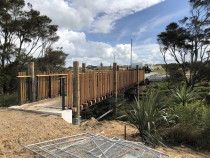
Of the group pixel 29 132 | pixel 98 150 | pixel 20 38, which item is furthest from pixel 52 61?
pixel 98 150

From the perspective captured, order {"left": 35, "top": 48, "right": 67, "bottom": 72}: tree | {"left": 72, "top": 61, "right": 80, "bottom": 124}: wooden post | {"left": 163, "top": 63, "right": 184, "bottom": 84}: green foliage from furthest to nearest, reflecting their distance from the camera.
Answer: {"left": 35, "top": 48, "right": 67, "bottom": 72}: tree → {"left": 163, "top": 63, "right": 184, "bottom": 84}: green foliage → {"left": 72, "top": 61, "right": 80, "bottom": 124}: wooden post

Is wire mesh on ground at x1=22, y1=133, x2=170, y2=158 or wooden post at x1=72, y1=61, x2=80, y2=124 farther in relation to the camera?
wooden post at x1=72, y1=61, x2=80, y2=124

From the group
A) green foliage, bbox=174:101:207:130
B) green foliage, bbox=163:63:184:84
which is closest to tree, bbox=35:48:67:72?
green foliage, bbox=163:63:184:84

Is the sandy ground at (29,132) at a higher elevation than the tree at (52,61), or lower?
lower

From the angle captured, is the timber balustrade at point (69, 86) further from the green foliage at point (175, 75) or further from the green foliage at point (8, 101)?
the green foliage at point (175, 75)

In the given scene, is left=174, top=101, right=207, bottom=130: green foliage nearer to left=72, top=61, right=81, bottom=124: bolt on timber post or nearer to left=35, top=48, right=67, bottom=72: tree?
left=72, top=61, right=81, bottom=124: bolt on timber post

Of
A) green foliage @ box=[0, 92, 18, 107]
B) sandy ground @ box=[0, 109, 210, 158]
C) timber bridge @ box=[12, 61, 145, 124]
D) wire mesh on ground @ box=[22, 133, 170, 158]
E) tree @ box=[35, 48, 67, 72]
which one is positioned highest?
tree @ box=[35, 48, 67, 72]

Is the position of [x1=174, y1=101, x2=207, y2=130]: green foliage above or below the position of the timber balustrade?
below

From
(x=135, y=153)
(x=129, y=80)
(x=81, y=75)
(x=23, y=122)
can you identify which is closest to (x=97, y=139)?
(x=135, y=153)

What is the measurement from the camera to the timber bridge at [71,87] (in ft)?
19.3

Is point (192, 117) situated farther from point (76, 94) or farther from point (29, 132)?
point (29, 132)

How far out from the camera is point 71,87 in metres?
5.99

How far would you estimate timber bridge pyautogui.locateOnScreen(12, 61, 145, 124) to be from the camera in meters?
5.89

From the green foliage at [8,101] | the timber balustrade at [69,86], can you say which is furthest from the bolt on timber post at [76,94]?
the green foliage at [8,101]
